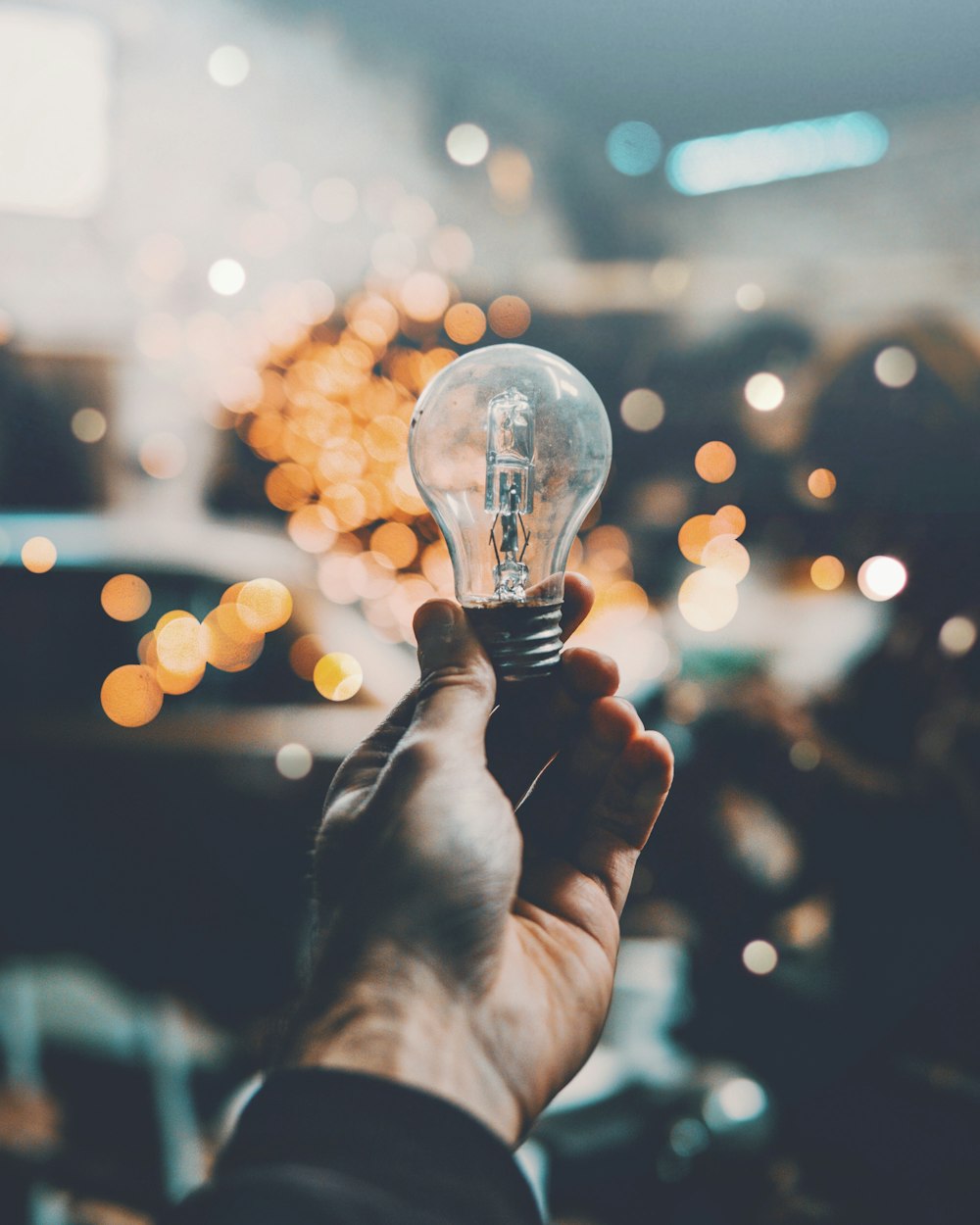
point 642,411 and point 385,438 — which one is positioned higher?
point 642,411

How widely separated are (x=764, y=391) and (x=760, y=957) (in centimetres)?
254

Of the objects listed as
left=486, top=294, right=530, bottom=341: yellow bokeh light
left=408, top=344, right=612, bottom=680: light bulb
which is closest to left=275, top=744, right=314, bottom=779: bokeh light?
left=408, top=344, right=612, bottom=680: light bulb

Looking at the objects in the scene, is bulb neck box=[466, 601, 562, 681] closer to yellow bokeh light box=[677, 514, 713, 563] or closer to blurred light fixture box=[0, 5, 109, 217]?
yellow bokeh light box=[677, 514, 713, 563]

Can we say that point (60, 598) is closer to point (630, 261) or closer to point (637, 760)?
point (637, 760)

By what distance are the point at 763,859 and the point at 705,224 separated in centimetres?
389

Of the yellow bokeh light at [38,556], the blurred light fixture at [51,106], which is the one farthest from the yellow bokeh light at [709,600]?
the blurred light fixture at [51,106]

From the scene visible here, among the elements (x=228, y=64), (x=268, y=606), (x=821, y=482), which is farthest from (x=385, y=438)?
(x=268, y=606)

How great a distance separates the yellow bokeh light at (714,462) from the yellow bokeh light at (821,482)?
1.49 feet

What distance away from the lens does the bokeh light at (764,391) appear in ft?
12.3

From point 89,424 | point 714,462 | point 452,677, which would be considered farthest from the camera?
point 89,424

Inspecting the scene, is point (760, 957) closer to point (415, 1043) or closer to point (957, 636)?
point (957, 636)

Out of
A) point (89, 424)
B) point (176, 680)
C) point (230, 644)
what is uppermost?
point (89, 424)

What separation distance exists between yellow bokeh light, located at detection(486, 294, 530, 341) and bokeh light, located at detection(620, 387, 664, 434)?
2.50 ft

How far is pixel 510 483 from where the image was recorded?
0.83m
